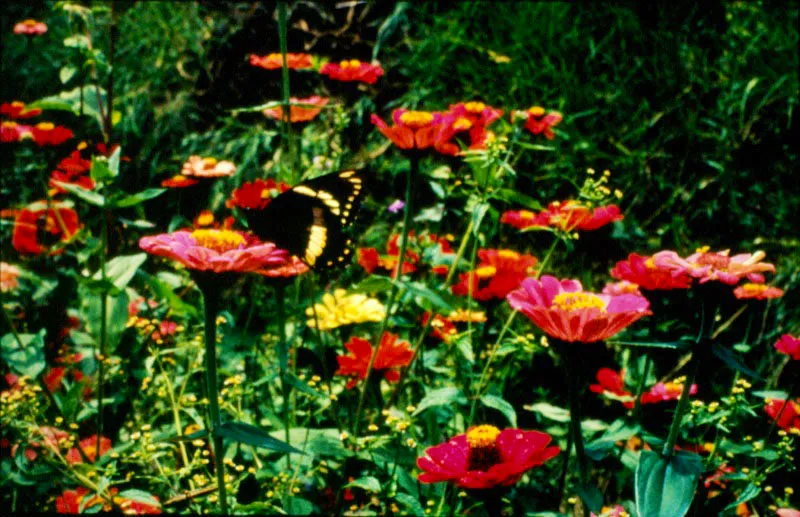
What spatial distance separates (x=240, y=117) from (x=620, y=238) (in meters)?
2.02

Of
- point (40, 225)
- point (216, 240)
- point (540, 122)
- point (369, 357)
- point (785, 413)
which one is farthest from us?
point (40, 225)

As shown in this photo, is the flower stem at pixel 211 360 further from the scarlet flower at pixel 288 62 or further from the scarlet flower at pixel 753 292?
the scarlet flower at pixel 753 292

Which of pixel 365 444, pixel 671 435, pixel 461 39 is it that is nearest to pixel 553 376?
pixel 365 444

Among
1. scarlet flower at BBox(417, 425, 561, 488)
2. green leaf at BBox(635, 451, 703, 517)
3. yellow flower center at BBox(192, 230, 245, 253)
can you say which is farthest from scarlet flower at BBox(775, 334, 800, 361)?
yellow flower center at BBox(192, 230, 245, 253)

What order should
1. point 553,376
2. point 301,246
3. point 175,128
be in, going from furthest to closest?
1. point 175,128
2. point 553,376
3. point 301,246

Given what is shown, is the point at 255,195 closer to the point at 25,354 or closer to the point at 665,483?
the point at 25,354

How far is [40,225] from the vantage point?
2299 millimetres

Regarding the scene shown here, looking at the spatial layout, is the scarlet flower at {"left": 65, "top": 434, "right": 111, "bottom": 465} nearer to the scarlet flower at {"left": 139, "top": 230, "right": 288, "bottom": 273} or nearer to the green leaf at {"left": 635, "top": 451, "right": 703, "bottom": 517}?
the scarlet flower at {"left": 139, "top": 230, "right": 288, "bottom": 273}

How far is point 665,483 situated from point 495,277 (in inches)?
25.8

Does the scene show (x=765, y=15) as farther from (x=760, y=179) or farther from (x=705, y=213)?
(x=705, y=213)

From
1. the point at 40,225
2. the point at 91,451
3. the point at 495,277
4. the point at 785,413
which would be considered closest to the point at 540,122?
the point at 495,277

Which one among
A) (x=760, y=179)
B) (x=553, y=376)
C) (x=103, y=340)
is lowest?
(x=553, y=376)

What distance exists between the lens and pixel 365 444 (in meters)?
1.16

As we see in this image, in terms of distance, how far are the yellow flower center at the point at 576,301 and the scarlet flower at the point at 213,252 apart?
38 cm
